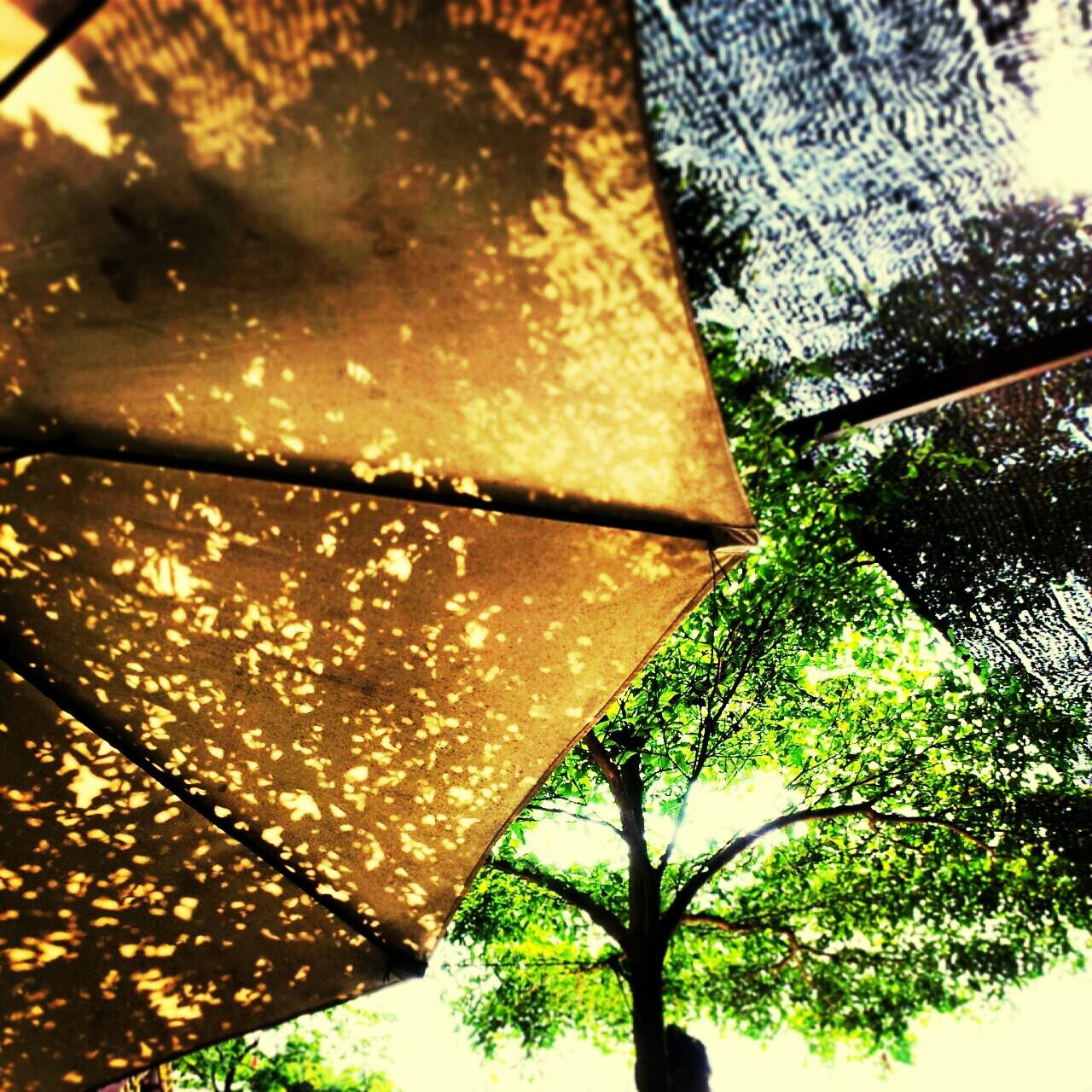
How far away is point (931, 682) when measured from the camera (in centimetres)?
814

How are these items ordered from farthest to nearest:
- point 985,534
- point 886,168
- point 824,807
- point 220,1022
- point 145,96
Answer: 1. point 824,807
2. point 985,534
3. point 220,1022
4. point 886,168
5. point 145,96

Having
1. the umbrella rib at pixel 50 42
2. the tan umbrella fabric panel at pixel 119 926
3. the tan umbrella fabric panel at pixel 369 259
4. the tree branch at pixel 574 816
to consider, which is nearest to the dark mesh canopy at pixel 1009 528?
the tan umbrella fabric panel at pixel 369 259

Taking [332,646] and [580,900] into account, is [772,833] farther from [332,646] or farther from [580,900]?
[332,646]

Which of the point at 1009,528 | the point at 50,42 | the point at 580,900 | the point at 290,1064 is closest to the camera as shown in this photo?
the point at 50,42

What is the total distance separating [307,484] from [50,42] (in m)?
1.15

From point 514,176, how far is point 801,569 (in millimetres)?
5387

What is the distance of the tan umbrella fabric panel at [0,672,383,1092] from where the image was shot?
264 cm

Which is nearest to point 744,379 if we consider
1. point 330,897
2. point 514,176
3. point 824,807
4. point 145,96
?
point 514,176

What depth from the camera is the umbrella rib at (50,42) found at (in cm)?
130

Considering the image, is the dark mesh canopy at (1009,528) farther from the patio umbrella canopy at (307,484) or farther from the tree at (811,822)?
the patio umbrella canopy at (307,484)

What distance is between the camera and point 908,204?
1.84 m

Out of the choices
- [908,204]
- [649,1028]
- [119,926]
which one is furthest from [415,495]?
[649,1028]

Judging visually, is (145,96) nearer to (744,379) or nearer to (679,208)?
(679,208)

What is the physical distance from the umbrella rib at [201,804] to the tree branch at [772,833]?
467 cm
